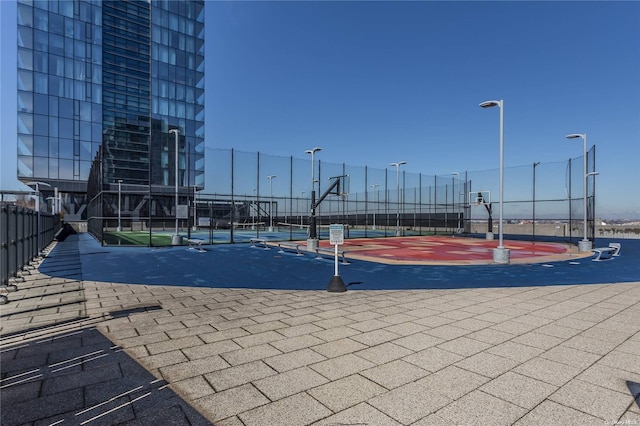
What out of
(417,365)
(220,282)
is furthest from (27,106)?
(417,365)

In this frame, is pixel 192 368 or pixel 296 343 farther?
pixel 296 343

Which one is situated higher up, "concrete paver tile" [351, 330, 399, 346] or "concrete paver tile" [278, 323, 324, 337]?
"concrete paver tile" [351, 330, 399, 346]

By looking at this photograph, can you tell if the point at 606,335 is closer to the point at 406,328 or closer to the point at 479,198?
the point at 406,328

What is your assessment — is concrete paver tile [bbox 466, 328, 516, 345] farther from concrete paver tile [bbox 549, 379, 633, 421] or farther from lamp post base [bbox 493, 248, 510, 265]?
lamp post base [bbox 493, 248, 510, 265]

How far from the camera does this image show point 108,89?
197 feet

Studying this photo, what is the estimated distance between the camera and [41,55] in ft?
172

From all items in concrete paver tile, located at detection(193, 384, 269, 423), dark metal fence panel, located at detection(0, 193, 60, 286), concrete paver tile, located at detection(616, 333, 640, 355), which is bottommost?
concrete paver tile, located at detection(616, 333, 640, 355)

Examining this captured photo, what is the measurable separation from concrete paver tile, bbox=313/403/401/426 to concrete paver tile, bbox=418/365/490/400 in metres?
0.79

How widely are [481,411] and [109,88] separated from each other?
236 feet

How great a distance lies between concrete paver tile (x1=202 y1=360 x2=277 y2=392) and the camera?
3669 mm

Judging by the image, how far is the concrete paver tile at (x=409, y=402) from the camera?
3.09 meters

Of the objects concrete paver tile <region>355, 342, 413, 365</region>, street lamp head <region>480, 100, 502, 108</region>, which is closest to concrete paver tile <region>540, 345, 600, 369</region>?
concrete paver tile <region>355, 342, 413, 365</region>

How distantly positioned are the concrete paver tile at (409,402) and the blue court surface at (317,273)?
18.1 feet

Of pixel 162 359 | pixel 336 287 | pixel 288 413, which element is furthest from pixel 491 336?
pixel 162 359
